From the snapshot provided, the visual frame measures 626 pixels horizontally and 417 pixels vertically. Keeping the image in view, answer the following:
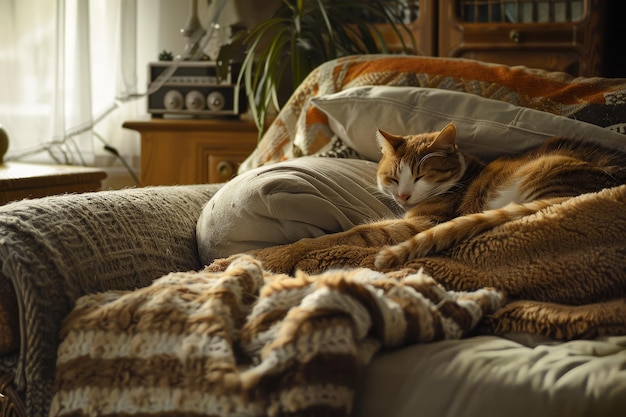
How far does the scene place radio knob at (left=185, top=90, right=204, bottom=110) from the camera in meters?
2.20

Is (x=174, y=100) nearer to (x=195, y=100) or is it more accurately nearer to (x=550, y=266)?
(x=195, y=100)

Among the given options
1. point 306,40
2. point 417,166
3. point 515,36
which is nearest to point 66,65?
A: point 306,40

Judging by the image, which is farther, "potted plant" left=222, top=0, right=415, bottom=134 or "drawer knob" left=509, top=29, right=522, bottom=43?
"drawer knob" left=509, top=29, right=522, bottom=43

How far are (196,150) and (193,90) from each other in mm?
195

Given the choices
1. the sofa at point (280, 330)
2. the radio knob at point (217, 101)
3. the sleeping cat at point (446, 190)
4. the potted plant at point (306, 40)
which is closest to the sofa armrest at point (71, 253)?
the sofa at point (280, 330)

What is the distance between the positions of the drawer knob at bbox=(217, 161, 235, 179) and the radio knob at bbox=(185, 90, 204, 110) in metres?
0.19

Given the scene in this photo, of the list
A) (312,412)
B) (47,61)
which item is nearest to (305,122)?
(312,412)

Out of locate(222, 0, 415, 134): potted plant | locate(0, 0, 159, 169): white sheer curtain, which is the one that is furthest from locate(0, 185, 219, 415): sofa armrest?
locate(0, 0, 159, 169): white sheer curtain

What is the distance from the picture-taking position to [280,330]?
733mm

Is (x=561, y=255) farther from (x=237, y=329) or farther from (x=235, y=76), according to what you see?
(x=235, y=76)

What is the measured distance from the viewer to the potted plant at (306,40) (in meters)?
2.01

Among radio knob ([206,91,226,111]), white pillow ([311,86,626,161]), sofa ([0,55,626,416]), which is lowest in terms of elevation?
sofa ([0,55,626,416])

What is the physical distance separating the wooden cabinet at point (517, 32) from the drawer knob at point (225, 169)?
641 mm

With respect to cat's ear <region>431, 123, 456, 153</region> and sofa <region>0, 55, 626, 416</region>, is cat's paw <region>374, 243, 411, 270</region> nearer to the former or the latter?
sofa <region>0, 55, 626, 416</region>
